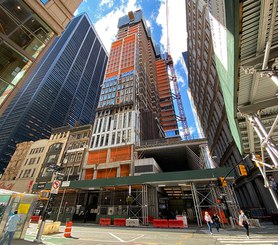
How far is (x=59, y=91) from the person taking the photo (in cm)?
13538

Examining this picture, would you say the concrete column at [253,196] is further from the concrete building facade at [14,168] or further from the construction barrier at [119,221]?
the concrete building facade at [14,168]

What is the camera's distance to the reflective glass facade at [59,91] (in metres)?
107

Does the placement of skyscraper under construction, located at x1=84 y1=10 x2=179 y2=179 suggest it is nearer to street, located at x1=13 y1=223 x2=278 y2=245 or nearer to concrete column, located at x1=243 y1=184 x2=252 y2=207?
street, located at x1=13 y1=223 x2=278 y2=245

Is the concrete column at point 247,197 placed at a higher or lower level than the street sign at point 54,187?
higher

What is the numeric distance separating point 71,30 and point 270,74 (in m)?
203

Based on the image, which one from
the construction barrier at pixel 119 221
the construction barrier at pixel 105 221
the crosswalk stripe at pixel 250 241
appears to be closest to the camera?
the crosswalk stripe at pixel 250 241

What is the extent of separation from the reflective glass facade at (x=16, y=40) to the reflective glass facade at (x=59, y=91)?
113 metres

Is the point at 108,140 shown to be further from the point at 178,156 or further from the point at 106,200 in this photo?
the point at 178,156

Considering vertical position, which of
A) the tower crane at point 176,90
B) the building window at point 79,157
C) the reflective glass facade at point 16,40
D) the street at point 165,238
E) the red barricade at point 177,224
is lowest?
the street at point 165,238

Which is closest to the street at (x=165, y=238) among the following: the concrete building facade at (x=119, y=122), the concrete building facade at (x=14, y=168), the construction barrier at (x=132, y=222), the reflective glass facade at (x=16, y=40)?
the construction barrier at (x=132, y=222)

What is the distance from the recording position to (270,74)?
12.3ft

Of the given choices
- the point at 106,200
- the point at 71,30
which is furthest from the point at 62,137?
the point at 71,30

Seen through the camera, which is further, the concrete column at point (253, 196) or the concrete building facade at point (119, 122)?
the concrete building facade at point (119, 122)

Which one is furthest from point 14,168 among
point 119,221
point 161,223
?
point 161,223
